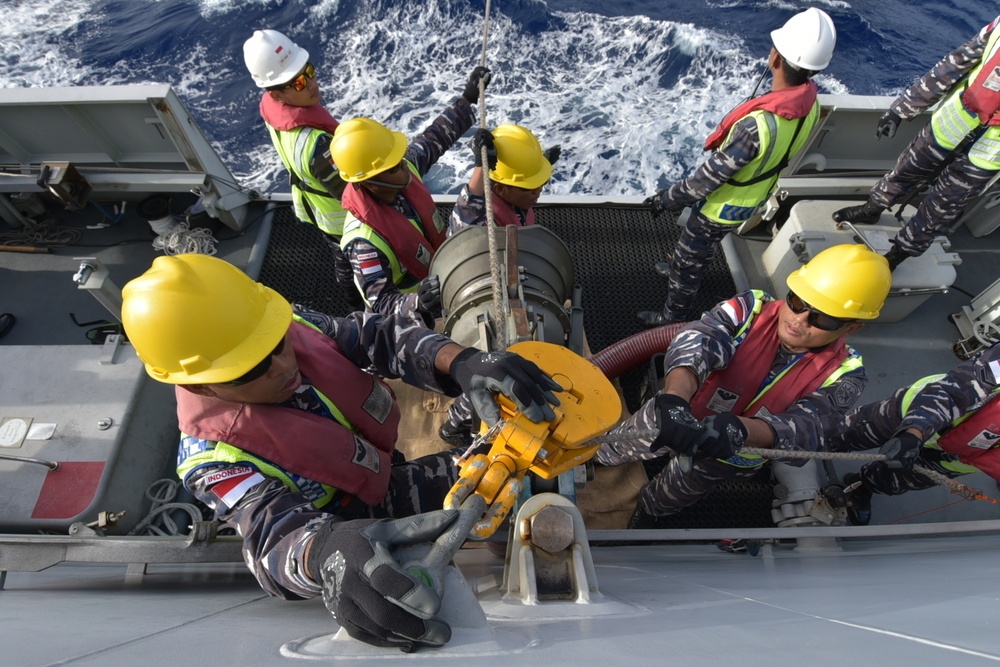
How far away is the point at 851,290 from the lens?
2.29 m

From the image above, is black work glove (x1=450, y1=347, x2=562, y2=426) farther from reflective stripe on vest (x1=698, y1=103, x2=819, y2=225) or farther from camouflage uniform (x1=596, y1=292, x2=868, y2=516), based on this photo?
reflective stripe on vest (x1=698, y1=103, x2=819, y2=225)

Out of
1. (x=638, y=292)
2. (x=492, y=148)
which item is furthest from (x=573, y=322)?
(x=638, y=292)

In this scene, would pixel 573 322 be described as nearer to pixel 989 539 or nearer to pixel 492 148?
pixel 492 148

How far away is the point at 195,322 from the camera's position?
152 centimetres

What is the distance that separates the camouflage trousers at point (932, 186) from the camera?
3531 mm

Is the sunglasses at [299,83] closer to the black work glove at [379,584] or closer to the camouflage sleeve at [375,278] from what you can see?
the camouflage sleeve at [375,278]

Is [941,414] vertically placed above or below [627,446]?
above

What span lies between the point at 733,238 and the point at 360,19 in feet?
21.9

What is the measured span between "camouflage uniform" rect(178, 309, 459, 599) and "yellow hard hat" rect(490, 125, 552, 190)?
46.8 inches

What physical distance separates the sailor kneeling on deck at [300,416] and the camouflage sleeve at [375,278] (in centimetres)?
83

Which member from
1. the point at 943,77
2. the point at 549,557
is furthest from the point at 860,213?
the point at 549,557

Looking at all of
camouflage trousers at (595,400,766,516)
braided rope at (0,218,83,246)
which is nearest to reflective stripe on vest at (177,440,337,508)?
camouflage trousers at (595,400,766,516)

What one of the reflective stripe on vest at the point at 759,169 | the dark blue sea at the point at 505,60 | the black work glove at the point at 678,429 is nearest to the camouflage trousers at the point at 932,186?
the reflective stripe on vest at the point at 759,169

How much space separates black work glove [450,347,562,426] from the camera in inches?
58.9
